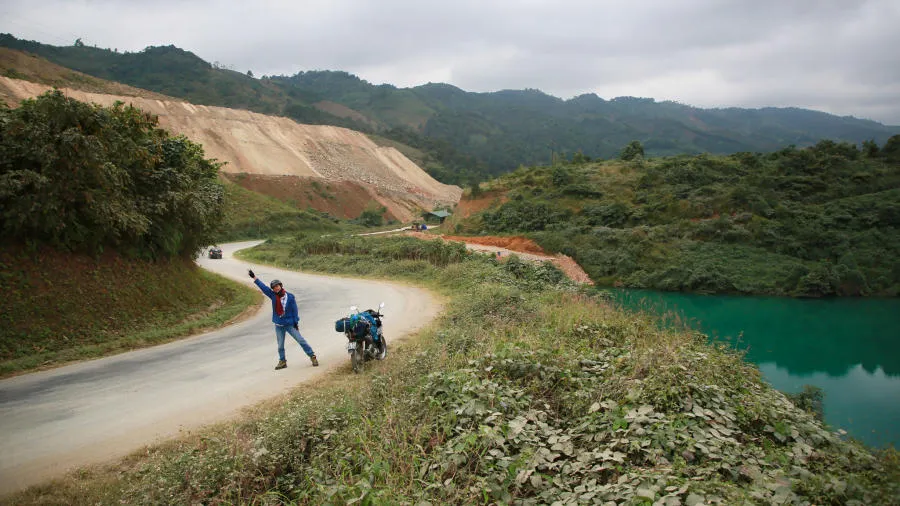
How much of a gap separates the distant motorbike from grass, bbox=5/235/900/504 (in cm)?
123

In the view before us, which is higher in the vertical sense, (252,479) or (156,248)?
(156,248)

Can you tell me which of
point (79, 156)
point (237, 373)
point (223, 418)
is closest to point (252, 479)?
point (223, 418)

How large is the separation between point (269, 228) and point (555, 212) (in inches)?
1092

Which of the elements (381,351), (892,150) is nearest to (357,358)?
(381,351)

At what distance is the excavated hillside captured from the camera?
60.5 meters

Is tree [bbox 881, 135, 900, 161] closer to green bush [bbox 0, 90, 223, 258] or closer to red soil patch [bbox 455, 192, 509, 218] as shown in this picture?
red soil patch [bbox 455, 192, 509, 218]

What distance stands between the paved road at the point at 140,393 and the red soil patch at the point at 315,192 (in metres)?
48.9

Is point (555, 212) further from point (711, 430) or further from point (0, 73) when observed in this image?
point (0, 73)

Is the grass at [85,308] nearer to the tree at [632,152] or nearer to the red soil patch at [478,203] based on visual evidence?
the red soil patch at [478,203]

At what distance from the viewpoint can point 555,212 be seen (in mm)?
40562

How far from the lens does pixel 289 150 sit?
7138cm

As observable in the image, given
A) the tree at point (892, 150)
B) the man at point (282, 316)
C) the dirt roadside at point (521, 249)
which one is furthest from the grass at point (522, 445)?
the tree at point (892, 150)

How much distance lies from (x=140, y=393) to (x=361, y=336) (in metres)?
3.47

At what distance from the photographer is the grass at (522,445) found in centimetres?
434
